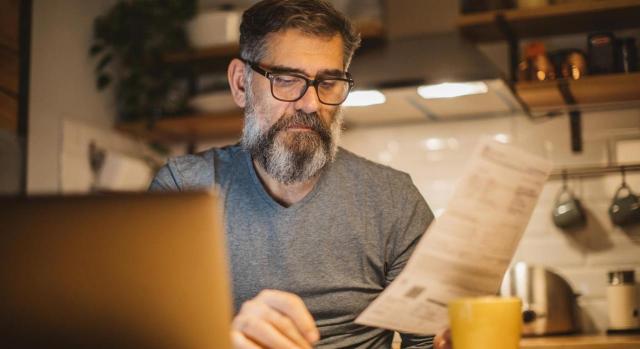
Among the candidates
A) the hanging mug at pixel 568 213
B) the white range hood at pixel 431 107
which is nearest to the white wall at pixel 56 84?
the white range hood at pixel 431 107

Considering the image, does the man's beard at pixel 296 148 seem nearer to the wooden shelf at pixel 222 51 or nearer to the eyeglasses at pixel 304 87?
the eyeglasses at pixel 304 87

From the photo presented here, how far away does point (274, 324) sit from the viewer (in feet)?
3.09

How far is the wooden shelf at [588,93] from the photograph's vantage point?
250 centimetres

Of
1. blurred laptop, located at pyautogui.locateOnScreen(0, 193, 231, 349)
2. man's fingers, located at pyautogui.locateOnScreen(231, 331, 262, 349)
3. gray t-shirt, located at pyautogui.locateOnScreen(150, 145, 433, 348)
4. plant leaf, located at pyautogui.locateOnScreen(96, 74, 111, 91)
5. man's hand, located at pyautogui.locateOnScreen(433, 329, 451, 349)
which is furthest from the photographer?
plant leaf, located at pyautogui.locateOnScreen(96, 74, 111, 91)

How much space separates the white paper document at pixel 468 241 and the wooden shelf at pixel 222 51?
1.95m

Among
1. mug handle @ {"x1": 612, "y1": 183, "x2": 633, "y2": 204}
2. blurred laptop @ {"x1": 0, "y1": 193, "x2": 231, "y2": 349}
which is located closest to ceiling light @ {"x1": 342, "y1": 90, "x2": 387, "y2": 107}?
mug handle @ {"x1": 612, "y1": 183, "x2": 633, "y2": 204}

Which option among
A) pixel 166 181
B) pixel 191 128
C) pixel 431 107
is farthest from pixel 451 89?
pixel 166 181

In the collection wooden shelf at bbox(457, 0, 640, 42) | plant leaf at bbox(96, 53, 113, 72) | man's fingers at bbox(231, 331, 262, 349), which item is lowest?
man's fingers at bbox(231, 331, 262, 349)

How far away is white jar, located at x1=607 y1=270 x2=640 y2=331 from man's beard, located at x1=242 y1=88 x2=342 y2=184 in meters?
1.41

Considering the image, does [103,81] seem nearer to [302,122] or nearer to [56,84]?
[56,84]

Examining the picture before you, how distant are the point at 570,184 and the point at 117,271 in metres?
2.36

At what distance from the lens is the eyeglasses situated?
154 cm

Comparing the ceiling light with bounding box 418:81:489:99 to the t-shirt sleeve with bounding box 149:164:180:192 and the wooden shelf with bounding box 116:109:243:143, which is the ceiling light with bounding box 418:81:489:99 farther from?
the t-shirt sleeve with bounding box 149:164:180:192

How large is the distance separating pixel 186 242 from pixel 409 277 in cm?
34
